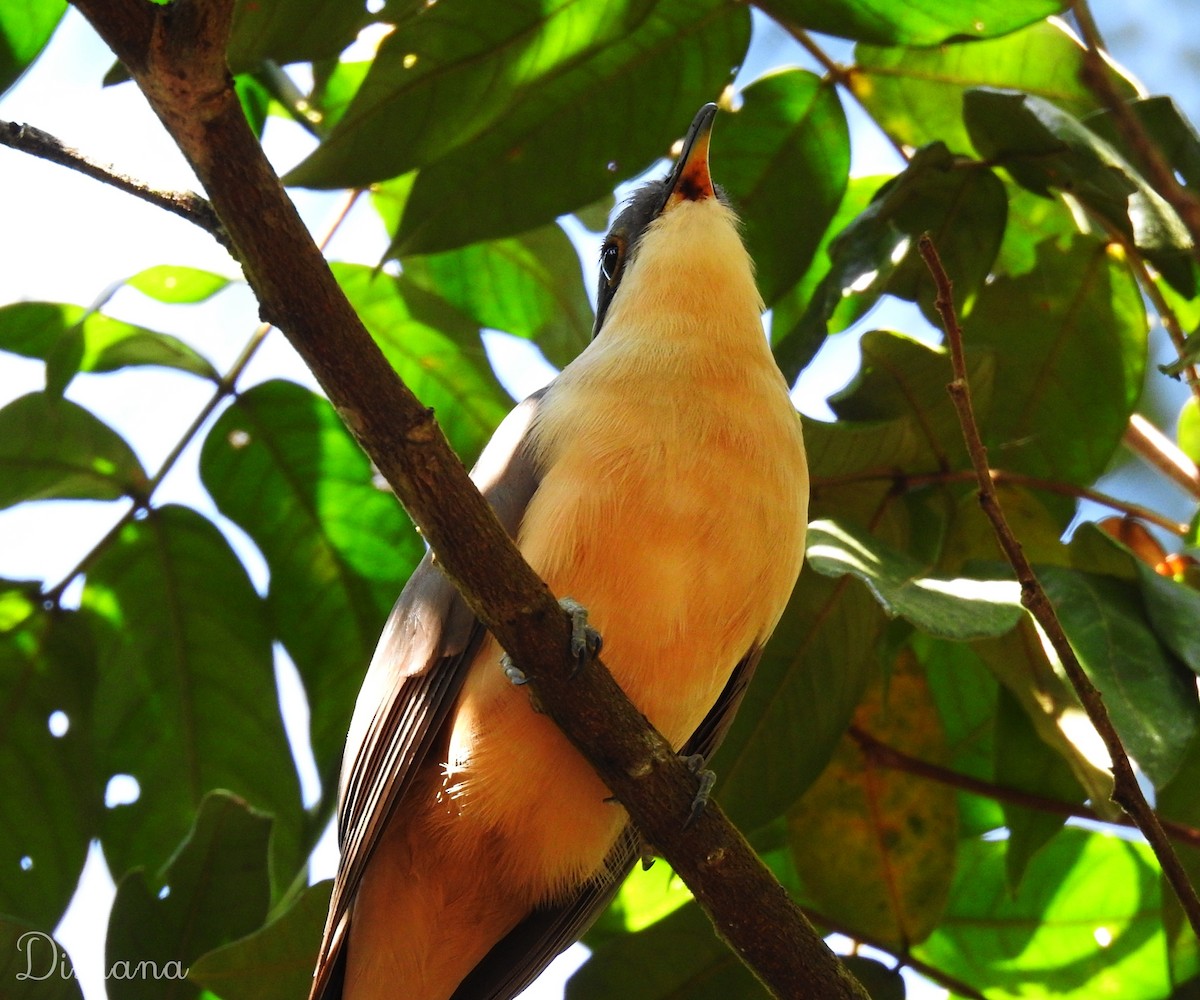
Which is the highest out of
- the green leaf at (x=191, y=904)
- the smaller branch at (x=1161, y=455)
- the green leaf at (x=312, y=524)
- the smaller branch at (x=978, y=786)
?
the green leaf at (x=312, y=524)

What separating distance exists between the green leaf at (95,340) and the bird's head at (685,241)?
94cm

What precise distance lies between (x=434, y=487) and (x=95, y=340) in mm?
1501

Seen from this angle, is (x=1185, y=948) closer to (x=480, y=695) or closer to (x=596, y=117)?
(x=480, y=695)

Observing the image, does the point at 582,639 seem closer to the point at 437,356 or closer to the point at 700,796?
the point at 700,796

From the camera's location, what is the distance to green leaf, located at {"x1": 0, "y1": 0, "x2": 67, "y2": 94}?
2600mm

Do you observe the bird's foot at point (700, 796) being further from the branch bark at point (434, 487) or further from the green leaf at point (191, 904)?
the green leaf at point (191, 904)

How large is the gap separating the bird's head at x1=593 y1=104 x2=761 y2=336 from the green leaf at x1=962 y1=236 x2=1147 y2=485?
565mm

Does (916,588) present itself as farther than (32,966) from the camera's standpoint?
No

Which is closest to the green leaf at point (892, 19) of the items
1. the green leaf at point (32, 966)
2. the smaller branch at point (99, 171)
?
the smaller branch at point (99, 171)

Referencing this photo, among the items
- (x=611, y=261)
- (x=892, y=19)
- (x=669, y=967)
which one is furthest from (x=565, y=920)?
(x=892, y=19)

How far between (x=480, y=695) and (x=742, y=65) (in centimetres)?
146

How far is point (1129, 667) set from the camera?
7.09 feet

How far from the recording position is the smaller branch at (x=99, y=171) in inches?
67.5

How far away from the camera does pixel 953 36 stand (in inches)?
103
